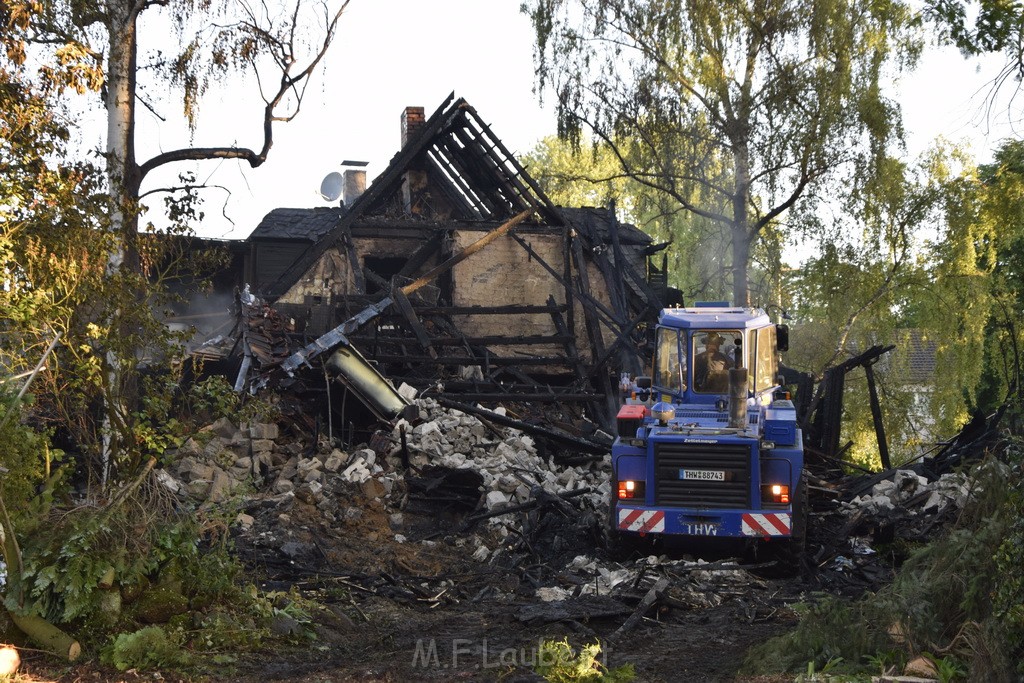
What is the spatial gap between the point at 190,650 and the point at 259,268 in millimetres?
19296

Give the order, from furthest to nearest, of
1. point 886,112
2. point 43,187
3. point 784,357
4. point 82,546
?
point 784,357
point 886,112
point 43,187
point 82,546

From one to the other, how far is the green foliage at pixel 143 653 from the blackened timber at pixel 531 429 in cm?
936

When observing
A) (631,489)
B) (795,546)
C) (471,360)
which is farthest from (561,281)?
(795,546)

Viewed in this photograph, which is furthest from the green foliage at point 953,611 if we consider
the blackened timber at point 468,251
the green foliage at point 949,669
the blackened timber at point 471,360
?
the blackened timber at point 468,251

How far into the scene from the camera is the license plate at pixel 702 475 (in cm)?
1159

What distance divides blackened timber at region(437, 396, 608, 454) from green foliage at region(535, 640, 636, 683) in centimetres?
876

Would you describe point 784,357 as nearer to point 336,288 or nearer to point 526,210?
point 526,210

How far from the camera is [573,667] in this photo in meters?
7.73

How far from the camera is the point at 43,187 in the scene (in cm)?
985

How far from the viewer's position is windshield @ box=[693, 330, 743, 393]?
42.1 feet

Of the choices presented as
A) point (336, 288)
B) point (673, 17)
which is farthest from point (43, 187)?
point (673, 17)

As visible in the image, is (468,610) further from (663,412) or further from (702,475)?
(663,412)

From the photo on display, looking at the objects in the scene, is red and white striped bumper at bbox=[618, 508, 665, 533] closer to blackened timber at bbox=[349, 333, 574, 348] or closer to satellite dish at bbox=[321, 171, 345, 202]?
blackened timber at bbox=[349, 333, 574, 348]

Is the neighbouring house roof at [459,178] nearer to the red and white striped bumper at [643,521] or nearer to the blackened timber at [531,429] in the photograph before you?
the blackened timber at [531,429]
